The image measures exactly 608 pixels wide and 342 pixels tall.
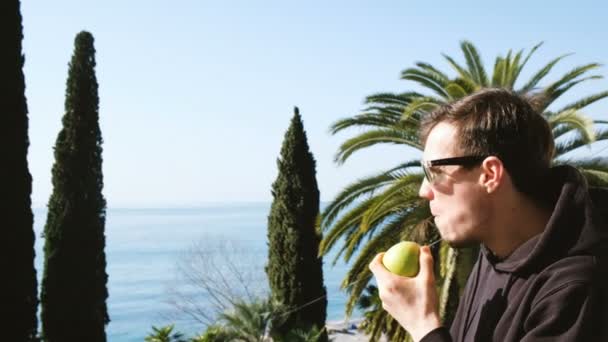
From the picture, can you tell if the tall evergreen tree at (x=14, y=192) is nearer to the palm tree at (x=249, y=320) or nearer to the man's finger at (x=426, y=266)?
the palm tree at (x=249, y=320)

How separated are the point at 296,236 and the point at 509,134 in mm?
17458

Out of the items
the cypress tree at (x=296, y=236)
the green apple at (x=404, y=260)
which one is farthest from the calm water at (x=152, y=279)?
the green apple at (x=404, y=260)

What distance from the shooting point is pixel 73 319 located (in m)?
16.2

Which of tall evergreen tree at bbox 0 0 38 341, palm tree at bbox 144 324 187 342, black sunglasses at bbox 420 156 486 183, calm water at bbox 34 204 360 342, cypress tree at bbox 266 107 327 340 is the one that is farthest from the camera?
calm water at bbox 34 204 360 342

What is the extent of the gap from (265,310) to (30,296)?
6.23m

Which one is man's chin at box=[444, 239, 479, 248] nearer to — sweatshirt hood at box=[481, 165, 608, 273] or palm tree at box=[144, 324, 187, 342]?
sweatshirt hood at box=[481, 165, 608, 273]

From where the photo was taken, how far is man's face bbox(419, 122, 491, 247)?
1572 millimetres

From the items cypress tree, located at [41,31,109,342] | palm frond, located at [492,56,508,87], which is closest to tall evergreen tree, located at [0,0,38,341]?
cypress tree, located at [41,31,109,342]

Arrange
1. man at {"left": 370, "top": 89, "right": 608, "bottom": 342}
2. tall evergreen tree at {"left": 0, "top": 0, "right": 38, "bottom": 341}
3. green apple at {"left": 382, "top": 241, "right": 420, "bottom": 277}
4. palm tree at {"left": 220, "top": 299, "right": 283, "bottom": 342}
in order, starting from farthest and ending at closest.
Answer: palm tree at {"left": 220, "top": 299, "right": 283, "bottom": 342}
tall evergreen tree at {"left": 0, "top": 0, "right": 38, "bottom": 341}
green apple at {"left": 382, "top": 241, "right": 420, "bottom": 277}
man at {"left": 370, "top": 89, "right": 608, "bottom": 342}

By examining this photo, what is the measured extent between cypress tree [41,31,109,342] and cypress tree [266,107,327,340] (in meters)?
4.77

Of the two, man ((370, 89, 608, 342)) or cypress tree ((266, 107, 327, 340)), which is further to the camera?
cypress tree ((266, 107, 327, 340))

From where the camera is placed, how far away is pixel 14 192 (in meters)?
13.6

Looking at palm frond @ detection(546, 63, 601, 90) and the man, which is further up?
palm frond @ detection(546, 63, 601, 90)

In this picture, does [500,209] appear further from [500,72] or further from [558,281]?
[500,72]
